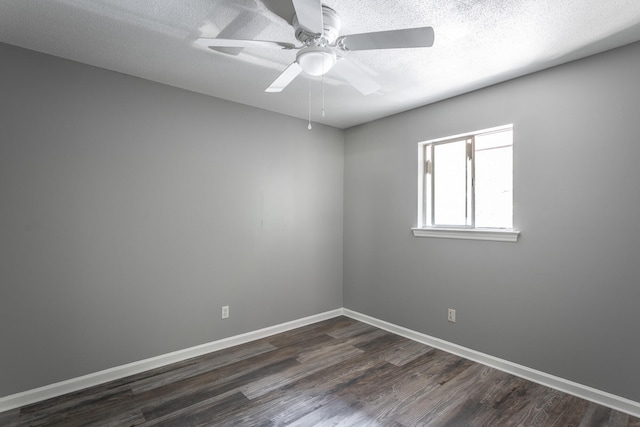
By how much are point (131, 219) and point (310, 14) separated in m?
2.12

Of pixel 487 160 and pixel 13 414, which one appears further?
pixel 487 160

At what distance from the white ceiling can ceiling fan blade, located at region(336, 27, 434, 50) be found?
284 mm

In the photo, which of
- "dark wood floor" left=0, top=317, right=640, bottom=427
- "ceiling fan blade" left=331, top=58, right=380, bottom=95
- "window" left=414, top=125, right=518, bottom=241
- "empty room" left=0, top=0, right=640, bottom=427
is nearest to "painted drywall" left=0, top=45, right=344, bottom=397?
"empty room" left=0, top=0, right=640, bottom=427

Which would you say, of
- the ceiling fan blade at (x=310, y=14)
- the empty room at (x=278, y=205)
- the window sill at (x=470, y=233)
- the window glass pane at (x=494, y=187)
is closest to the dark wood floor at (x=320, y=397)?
the empty room at (x=278, y=205)

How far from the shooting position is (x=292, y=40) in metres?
2.03

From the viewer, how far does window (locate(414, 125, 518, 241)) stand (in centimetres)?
276

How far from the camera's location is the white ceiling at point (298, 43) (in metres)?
1.73

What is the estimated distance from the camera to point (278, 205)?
11.4 feet

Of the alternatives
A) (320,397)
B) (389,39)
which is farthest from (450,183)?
(320,397)

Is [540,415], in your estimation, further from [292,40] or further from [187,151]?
[187,151]

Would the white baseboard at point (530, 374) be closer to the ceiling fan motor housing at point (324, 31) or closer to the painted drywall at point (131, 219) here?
the painted drywall at point (131, 219)

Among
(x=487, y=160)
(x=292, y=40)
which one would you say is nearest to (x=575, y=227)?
(x=487, y=160)

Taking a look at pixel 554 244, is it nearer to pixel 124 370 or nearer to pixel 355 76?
pixel 355 76

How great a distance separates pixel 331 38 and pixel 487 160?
1.89 m
